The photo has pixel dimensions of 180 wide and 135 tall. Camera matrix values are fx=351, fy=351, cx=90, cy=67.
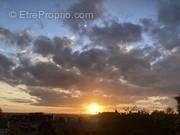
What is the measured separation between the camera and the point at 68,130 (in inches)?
1955

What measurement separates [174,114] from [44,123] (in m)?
23.2

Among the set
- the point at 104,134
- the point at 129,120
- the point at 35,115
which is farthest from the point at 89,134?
the point at 35,115

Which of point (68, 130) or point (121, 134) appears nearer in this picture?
point (121, 134)

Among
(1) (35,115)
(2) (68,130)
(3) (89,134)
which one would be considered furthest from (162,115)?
(1) (35,115)

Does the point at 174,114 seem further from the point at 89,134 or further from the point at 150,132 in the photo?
the point at 89,134

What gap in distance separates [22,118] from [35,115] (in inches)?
100

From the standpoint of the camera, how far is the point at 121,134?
128ft

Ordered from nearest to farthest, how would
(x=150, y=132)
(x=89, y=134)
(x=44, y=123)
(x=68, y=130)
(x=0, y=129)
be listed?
(x=150, y=132)
(x=89, y=134)
(x=68, y=130)
(x=44, y=123)
(x=0, y=129)

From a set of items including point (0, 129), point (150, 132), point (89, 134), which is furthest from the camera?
point (0, 129)

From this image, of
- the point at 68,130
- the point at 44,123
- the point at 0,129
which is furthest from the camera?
the point at 0,129

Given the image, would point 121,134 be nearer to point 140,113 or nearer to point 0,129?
point 140,113

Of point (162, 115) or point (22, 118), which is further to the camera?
point (22, 118)

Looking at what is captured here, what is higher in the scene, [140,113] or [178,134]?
[140,113]

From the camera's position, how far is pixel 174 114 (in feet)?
133
